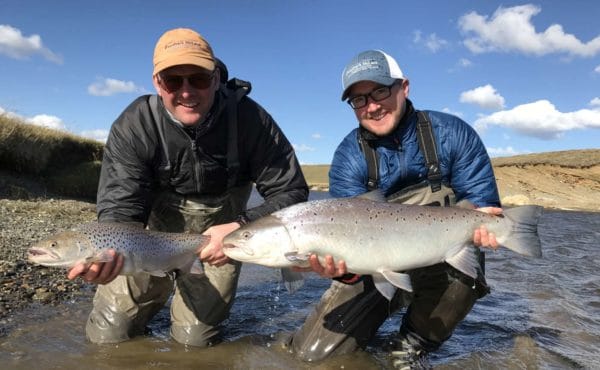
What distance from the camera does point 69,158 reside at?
588 inches

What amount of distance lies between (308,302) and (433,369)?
2.31 meters

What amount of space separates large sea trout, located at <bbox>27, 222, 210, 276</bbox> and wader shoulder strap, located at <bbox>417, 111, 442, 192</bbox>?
2.05 m

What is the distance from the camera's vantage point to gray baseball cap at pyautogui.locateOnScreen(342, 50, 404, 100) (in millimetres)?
4051

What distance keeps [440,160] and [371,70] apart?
1027 millimetres

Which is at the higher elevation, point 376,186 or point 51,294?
point 376,186

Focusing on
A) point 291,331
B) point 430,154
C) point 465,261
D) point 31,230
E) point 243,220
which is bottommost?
point 291,331

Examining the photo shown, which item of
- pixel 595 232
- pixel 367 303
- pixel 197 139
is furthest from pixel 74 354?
pixel 595 232

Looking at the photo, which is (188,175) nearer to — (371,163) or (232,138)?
(232,138)

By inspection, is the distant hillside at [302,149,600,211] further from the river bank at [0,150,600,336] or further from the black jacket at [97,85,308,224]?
the black jacket at [97,85,308,224]

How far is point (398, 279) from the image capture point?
11.3 feet

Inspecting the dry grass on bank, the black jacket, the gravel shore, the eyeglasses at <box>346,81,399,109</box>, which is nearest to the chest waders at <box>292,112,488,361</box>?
the eyeglasses at <box>346,81,399,109</box>

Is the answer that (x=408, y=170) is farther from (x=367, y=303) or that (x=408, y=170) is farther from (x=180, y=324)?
(x=180, y=324)

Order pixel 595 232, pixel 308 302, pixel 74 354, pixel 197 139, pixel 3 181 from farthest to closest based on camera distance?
pixel 595 232 < pixel 3 181 < pixel 308 302 < pixel 197 139 < pixel 74 354

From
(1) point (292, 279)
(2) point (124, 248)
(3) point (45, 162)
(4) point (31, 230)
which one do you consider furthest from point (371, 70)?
(3) point (45, 162)
